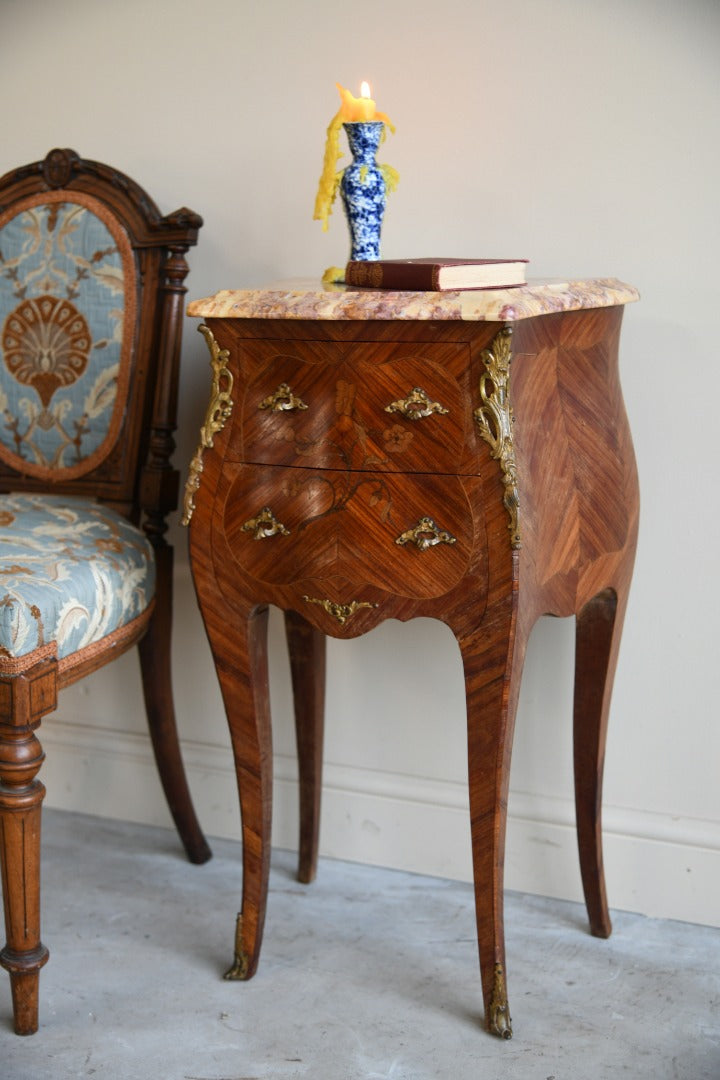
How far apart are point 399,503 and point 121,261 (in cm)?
73

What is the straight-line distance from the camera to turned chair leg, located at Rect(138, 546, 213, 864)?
1.81 metres

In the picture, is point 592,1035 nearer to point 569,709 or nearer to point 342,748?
point 569,709

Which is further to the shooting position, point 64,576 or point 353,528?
point 64,576

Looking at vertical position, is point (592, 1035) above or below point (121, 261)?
below

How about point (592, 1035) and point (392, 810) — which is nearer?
point (592, 1035)

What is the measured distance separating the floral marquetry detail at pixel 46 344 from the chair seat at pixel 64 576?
0.20 meters

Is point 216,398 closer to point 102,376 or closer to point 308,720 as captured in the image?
point 102,376

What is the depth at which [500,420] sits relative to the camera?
50.6 inches

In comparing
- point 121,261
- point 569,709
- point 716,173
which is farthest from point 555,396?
point 121,261

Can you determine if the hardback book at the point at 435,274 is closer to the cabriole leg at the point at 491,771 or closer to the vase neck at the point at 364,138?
the vase neck at the point at 364,138

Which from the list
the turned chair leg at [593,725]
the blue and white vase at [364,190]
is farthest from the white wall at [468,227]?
the blue and white vase at [364,190]

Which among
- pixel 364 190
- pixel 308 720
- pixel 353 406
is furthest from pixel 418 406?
pixel 308 720

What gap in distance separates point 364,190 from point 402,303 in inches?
12.1

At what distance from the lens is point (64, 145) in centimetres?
200
